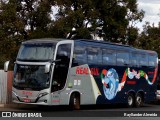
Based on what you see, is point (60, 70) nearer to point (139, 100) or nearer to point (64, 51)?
point (64, 51)

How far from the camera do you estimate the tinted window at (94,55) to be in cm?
2439

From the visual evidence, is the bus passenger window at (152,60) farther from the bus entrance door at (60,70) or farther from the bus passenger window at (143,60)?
the bus entrance door at (60,70)

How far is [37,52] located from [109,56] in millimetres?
4988

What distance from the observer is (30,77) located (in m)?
22.4

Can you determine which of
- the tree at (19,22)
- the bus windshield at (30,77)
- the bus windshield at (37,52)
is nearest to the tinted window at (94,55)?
the bus windshield at (37,52)

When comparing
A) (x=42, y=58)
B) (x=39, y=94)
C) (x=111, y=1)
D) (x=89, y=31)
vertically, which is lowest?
(x=39, y=94)

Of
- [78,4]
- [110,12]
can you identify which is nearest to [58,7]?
[78,4]

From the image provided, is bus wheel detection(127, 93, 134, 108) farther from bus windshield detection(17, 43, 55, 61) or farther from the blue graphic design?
bus windshield detection(17, 43, 55, 61)

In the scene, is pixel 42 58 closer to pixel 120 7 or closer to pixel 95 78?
pixel 95 78

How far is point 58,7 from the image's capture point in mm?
33219

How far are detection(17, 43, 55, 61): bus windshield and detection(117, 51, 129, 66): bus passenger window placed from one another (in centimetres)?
569

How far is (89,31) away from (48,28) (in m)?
2.99

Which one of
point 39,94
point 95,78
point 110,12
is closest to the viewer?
point 39,94

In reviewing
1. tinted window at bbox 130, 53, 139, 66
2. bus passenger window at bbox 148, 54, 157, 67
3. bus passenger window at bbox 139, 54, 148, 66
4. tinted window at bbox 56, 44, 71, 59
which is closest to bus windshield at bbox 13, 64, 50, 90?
tinted window at bbox 56, 44, 71, 59
